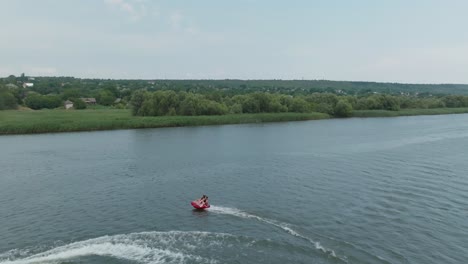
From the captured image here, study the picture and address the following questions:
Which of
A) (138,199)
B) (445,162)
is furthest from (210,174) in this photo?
(445,162)

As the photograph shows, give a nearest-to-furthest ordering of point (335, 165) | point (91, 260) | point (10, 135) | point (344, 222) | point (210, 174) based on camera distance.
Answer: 1. point (91, 260)
2. point (344, 222)
3. point (210, 174)
4. point (335, 165)
5. point (10, 135)

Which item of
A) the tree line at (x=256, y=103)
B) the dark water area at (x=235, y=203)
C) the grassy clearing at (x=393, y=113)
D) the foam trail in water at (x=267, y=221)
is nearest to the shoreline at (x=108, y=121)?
the tree line at (x=256, y=103)

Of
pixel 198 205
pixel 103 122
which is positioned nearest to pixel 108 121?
pixel 103 122

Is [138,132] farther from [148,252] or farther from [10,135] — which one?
[148,252]

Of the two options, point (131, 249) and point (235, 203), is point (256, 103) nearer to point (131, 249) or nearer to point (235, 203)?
point (235, 203)

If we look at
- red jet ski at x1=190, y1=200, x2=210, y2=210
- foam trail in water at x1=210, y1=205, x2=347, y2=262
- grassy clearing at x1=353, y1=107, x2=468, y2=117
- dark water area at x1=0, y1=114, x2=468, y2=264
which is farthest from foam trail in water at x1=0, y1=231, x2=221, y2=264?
grassy clearing at x1=353, y1=107, x2=468, y2=117

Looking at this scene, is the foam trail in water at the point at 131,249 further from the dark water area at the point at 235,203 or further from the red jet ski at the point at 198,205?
the red jet ski at the point at 198,205

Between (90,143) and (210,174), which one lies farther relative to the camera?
(90,143)

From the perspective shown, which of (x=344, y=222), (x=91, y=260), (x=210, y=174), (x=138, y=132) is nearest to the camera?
(x=91, y=260)
